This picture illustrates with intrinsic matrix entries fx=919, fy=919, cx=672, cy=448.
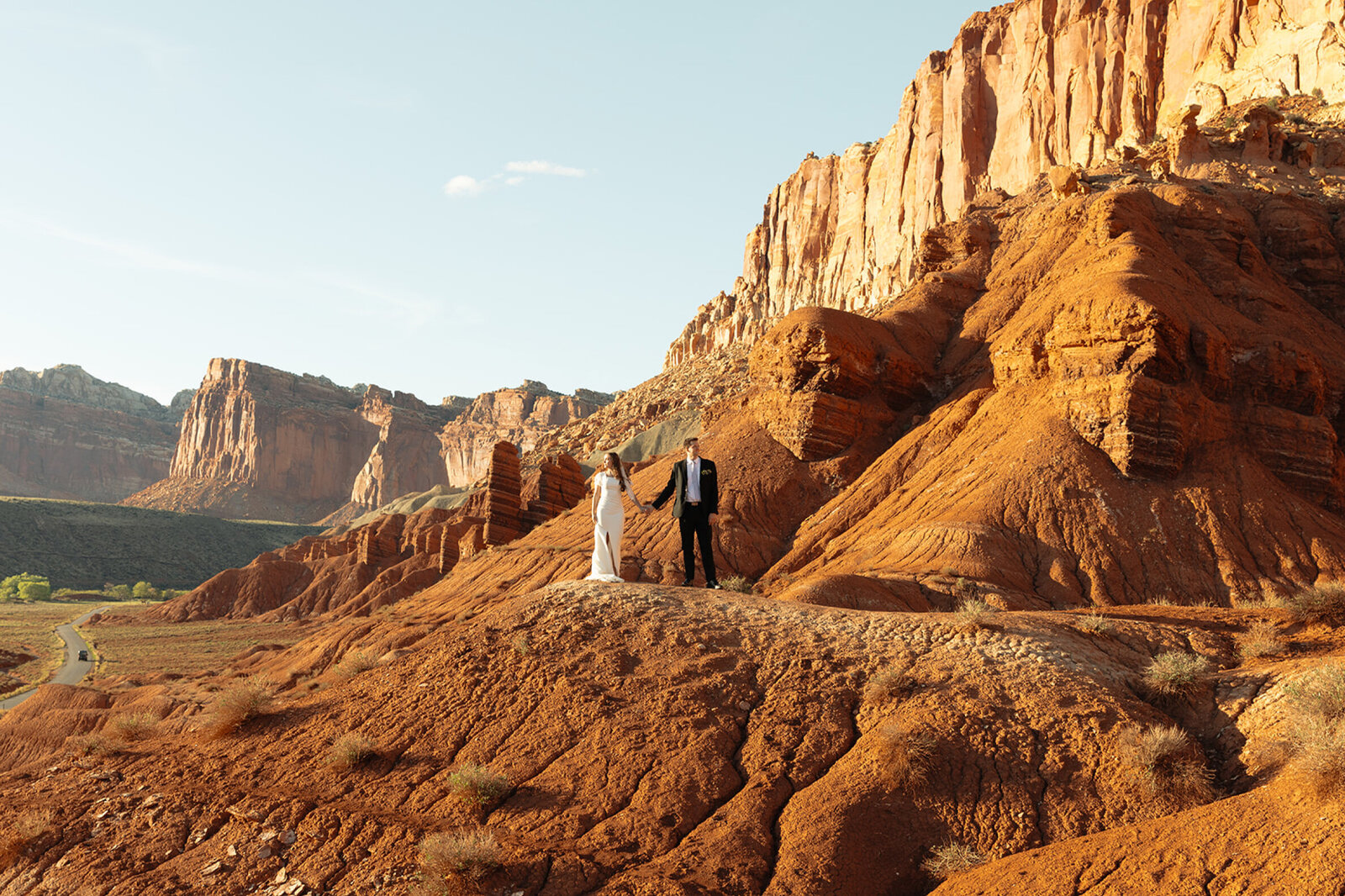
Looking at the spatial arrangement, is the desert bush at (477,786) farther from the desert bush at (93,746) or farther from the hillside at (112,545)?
the hillside at (112,545)

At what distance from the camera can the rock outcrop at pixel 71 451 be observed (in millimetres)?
163125

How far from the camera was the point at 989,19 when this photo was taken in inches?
3196

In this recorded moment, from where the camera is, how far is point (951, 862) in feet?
24.8

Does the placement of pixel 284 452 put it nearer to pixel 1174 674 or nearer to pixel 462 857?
pixel 462 857

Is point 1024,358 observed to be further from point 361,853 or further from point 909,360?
point 361,853

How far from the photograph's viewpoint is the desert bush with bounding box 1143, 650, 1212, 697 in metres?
9.52

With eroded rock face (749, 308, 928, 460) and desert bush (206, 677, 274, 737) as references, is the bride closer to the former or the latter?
desert bush (206, 677, 274, 737)

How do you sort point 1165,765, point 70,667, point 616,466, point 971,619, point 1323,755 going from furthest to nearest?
point 70,667 < point 616,466 < point 971,619 < point 1165,765 < point 1323,755

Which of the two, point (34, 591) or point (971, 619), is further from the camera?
point (34, 591)

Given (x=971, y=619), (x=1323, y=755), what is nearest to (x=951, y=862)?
(x=1323, y=755)

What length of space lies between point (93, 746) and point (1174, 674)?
39.1 ft

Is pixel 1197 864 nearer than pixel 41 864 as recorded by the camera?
Yes

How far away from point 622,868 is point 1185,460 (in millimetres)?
23197

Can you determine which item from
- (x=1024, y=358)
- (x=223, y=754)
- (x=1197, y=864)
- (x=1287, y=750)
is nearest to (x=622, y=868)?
(x=1197, y=864)
